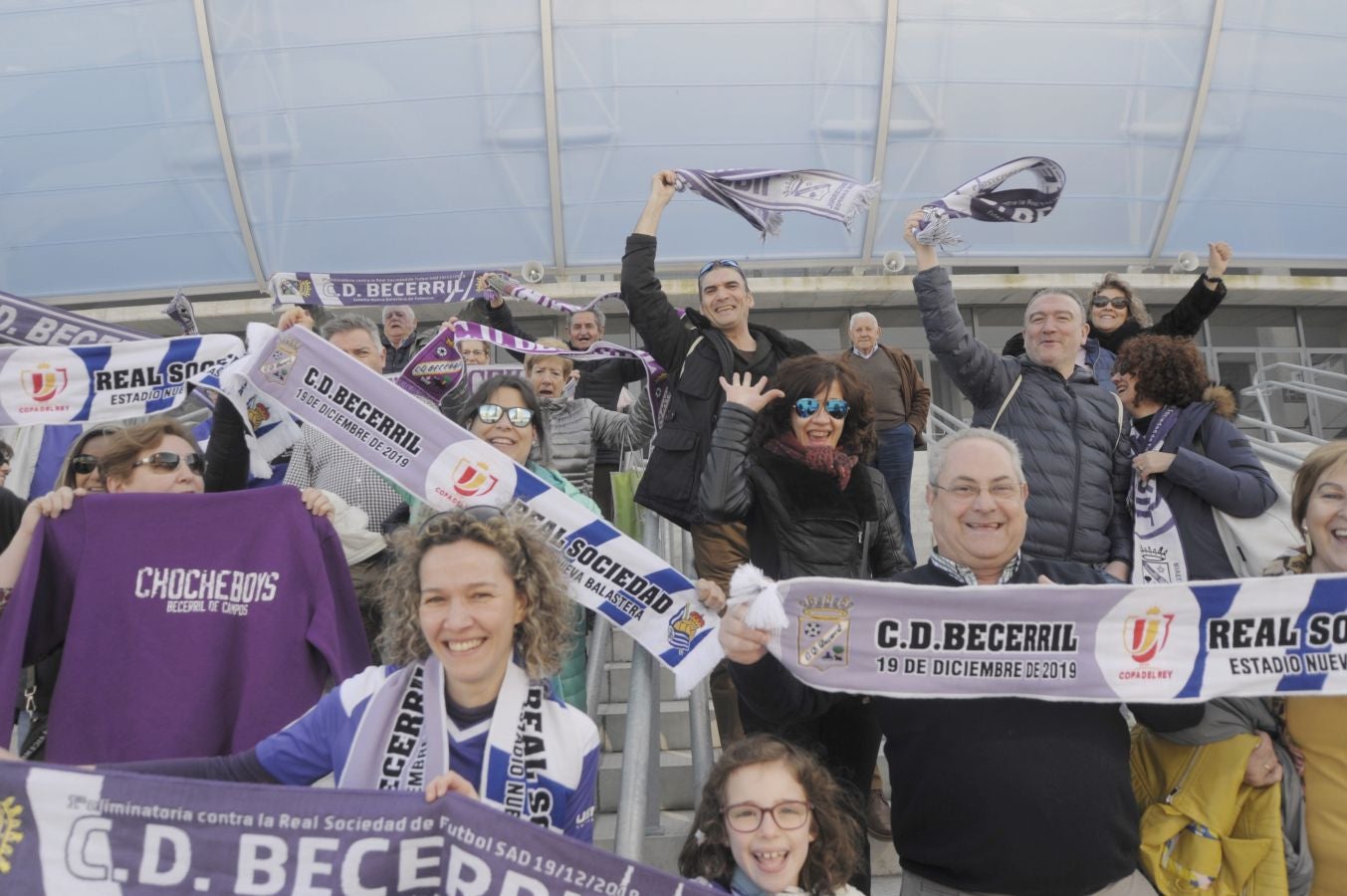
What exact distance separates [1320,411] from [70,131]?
14.7 metres

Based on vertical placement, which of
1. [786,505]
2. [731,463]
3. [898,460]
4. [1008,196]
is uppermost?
[1008,196]

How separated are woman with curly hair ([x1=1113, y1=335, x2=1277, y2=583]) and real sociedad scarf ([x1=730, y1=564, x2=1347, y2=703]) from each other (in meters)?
0.99

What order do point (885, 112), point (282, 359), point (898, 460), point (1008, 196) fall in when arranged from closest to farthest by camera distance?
point (282, 359), point (1008, 196), point (898, 460), point (885, 112)

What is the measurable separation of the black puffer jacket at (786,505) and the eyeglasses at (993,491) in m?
0.72

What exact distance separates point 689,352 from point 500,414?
1002mm

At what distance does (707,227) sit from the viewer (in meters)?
12.5

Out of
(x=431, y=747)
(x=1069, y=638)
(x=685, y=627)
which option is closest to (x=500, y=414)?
(x=685, y=627)

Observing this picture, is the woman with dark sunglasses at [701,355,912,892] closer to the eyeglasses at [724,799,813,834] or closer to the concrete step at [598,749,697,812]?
the eyeglasses at [724,799,813,834]

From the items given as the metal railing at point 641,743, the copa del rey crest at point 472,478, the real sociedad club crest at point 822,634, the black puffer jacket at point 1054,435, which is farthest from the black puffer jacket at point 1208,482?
the copa del rey crest at point 472,478

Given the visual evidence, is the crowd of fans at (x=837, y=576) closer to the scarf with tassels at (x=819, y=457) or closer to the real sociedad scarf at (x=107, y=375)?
the scarf with tassels at (x=819, y=457)

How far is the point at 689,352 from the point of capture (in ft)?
15.9

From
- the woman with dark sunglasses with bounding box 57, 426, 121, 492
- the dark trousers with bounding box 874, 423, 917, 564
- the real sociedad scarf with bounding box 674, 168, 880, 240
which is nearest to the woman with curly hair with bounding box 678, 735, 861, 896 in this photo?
the woman with dark sunglasses with bounding box 57, 426, 121, 492

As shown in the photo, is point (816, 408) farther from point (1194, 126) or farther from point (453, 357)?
point (1194, 126)

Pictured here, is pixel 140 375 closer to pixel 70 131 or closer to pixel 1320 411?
pixel 70 131
